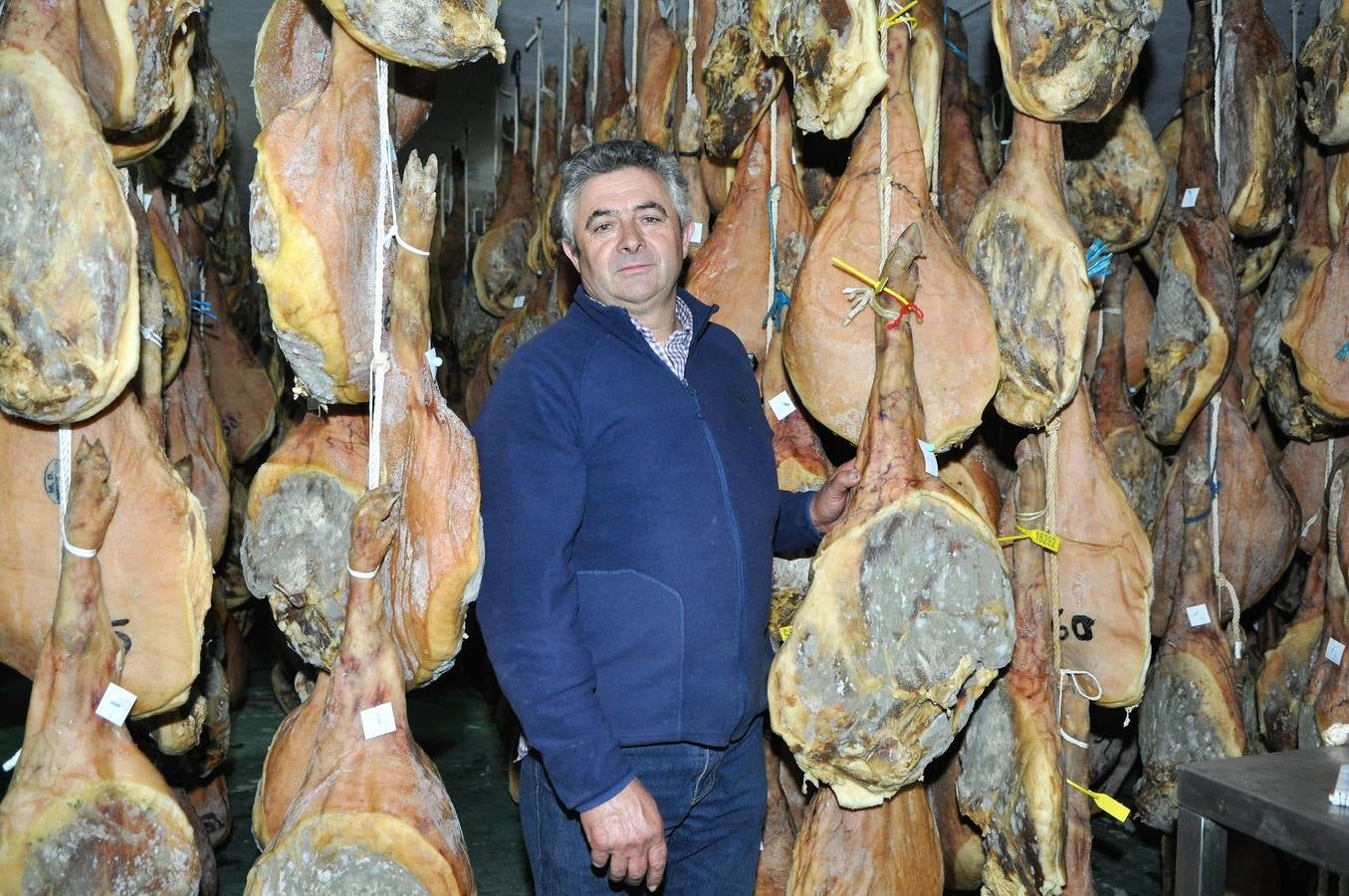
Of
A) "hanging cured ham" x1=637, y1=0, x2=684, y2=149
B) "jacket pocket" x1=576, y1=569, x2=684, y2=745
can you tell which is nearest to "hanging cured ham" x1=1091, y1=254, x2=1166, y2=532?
"hanging cured ham" x1=637, y1=0, x2=684, y2=149

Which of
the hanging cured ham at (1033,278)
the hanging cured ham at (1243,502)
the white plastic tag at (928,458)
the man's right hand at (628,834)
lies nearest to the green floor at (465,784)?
the hanging cured ham at (1243,502)

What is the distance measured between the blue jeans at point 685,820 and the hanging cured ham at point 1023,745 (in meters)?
0.49

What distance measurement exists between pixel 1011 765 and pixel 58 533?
1.92m

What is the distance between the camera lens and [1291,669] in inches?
129

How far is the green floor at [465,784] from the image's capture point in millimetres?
4070

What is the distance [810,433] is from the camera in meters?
2.81

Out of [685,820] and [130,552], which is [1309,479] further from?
[130,552]

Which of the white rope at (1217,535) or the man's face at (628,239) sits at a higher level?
the man's face at (628,239)

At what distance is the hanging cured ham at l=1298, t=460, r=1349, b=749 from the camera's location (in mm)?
2814

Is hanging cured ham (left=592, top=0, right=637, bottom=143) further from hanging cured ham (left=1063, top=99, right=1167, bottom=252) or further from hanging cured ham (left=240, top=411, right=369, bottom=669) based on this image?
hanging cured ham (left=240, top=411, right=369, bottom=669)

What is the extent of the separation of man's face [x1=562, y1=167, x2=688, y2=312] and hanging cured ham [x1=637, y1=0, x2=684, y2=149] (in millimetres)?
1339

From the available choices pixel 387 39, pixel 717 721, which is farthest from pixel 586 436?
pixel 387 39

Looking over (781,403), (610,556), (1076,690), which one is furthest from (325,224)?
(1076,690)

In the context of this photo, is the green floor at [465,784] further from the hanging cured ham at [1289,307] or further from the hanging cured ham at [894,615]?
the hanging cured ham at [894,615]
